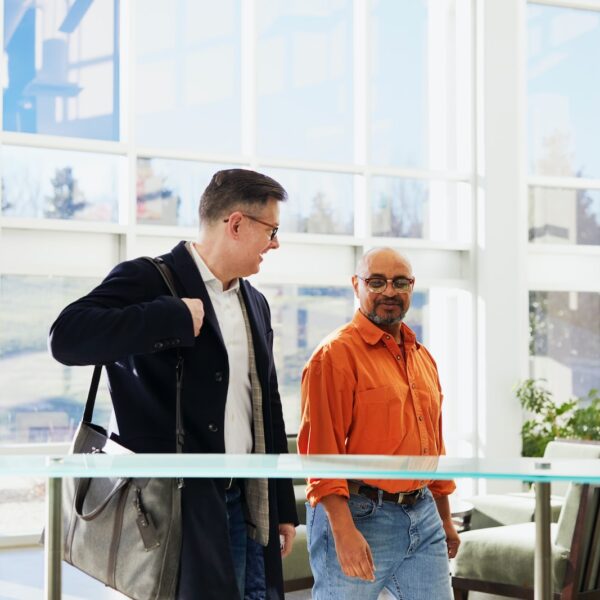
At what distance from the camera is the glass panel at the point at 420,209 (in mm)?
8867

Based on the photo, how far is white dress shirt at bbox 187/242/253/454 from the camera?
203 centimetres

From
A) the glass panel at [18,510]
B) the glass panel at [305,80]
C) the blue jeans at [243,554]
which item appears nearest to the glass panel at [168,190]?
the glass panel at [305,80]

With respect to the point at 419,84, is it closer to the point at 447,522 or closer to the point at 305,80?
the point at 305,80

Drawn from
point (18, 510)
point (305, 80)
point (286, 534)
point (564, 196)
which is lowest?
point (18, 510)

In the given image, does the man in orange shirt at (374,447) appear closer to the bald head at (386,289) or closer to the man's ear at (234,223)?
the bald head at (386,289)

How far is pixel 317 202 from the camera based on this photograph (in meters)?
8.67

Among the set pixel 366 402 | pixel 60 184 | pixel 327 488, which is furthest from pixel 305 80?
pixel 327 488

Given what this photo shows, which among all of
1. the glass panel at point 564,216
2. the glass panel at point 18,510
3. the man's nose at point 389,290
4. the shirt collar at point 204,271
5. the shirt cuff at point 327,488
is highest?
the glass panel at point 564,216

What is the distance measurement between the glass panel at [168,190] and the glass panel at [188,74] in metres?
0.17

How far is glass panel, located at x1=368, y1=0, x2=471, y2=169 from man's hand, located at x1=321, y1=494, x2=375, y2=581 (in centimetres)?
677

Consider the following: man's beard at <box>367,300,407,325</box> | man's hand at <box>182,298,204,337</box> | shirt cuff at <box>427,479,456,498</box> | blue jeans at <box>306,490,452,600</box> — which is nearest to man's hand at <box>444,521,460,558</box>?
shirt cuff at <box>427,479,456,498</box>

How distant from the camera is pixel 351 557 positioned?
2.34 meters

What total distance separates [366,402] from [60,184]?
5615 mm

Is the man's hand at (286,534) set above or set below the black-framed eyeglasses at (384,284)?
below
